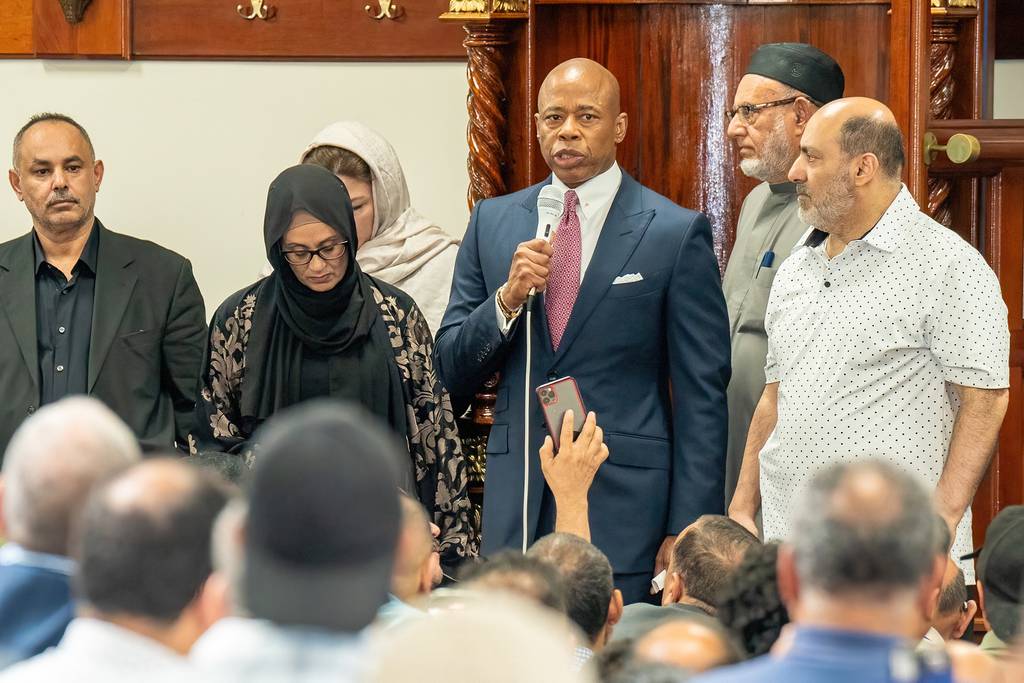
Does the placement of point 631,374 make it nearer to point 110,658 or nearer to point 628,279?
point 628,279

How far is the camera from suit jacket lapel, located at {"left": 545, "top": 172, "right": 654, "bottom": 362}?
142 inches

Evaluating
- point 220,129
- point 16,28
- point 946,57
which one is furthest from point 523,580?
point 16,28

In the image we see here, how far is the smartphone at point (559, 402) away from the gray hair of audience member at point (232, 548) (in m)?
1.76

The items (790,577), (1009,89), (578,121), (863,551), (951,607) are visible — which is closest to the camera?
(863,551)

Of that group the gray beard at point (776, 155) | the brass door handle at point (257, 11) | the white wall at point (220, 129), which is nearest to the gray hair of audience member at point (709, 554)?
the gray beard at point (776, 155)

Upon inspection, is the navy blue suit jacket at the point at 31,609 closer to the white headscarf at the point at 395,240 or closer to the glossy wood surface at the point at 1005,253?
the white headscarf at the point at 395,240

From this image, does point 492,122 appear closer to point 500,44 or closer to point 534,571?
point 500,44

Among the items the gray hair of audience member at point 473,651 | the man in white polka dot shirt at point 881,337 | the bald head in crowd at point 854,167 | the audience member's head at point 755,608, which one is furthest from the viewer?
the bald head in crowd at point 854,167

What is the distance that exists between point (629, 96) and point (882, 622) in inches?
121

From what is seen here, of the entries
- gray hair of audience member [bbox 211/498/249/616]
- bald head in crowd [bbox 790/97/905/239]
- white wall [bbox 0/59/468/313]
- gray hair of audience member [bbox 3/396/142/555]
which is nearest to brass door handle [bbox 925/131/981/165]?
bald head in crowd [bbox 790/97/905/239]

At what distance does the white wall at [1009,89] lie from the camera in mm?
4855

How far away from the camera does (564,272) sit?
12.1ft

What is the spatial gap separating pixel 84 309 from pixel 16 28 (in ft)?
4.29

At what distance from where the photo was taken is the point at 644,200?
3719mm
